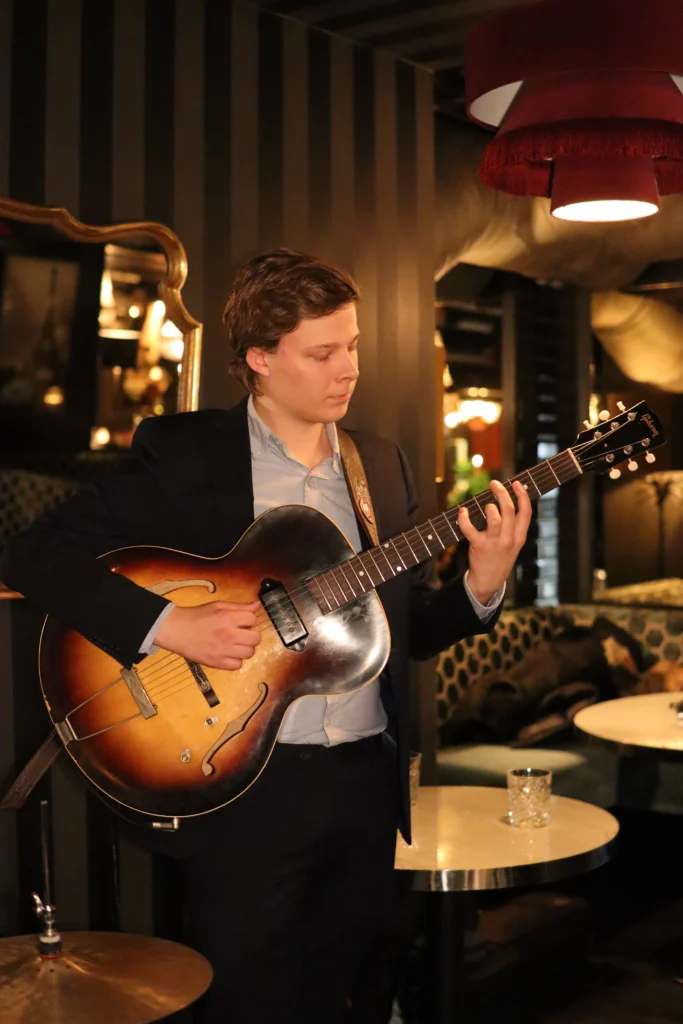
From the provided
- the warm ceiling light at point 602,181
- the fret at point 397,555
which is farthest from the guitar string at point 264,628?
the warm ceiling light at point 602,181

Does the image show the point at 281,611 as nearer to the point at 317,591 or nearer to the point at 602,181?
the point at 317,591

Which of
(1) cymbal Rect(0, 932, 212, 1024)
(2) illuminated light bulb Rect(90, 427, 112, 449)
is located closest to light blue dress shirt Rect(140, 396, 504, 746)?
(1) cymbal Rect(0, 932, 212, 1024)

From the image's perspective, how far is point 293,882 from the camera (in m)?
2.01

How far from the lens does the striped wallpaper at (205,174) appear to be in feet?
9.19

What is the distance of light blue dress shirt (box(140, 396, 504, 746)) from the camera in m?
2.06

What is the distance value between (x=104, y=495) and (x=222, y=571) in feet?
0.83

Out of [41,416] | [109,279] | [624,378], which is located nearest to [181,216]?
[109,279]

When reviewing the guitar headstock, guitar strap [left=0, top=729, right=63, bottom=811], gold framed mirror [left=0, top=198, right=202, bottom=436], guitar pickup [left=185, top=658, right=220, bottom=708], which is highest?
gold framed mirror [left=0, top=198, right=202, bottom=436]

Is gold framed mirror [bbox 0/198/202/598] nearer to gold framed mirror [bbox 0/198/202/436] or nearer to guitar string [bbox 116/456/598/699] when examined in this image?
gold framed mirror [bbox 0/198/202/436]

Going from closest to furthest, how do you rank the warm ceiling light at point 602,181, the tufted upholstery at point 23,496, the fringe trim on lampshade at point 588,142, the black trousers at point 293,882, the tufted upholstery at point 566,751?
the black trousers at point 293,882, the fringe trim on lampshade at point 588,142, the warm ceiling light at point 602,181, the tufted upholstery at point 23,496, the tufted upholstery at point 566,751

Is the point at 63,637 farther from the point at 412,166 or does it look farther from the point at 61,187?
the point at 412,166

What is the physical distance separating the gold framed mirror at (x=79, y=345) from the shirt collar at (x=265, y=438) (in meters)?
0.77

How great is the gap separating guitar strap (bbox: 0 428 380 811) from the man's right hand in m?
0.32

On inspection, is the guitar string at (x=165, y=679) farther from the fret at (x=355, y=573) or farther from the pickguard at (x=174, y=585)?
the fret at (x=355, y=573)
